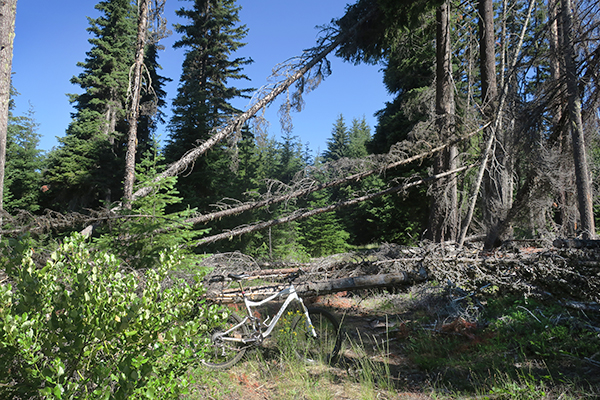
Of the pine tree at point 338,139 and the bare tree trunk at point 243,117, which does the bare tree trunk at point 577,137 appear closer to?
the bare tree trunk at point 243,117

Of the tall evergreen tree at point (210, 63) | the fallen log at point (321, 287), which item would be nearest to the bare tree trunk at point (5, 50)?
the fallen log at point (321, 287)

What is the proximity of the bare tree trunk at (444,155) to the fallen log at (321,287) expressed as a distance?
3383 mm

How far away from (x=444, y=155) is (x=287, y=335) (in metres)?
6.17

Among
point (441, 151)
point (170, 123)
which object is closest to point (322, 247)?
point (170, 123)

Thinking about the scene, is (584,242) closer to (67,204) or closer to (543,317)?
(543,317)

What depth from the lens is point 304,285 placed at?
17.0ft

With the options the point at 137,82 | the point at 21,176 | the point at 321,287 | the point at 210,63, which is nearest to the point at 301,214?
the point at 321,287

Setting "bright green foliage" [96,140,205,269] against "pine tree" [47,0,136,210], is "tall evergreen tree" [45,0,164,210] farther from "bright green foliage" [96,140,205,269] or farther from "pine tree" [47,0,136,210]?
"bright green foliage" [96,140,205,269]

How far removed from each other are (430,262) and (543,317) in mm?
1732

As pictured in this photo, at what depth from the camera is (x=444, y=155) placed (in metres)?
8.40

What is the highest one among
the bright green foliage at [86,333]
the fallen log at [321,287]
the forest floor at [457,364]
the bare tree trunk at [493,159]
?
the bare tree trunk at [493,159]

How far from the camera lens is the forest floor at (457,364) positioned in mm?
3381

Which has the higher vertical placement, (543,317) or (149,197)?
(149,197)

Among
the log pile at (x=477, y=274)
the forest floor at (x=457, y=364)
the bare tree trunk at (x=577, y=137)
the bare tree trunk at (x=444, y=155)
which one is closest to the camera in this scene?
the forest floor at (x=457, y=364)
